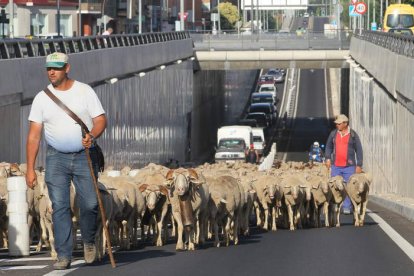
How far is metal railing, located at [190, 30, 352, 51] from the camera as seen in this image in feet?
272

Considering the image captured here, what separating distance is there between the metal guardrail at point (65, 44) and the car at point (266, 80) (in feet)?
250

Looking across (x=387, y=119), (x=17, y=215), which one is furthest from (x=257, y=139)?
(x=17, y=215)

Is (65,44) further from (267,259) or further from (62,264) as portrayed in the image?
(62,264)

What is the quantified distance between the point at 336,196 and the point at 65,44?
19015mm

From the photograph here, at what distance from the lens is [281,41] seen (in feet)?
274

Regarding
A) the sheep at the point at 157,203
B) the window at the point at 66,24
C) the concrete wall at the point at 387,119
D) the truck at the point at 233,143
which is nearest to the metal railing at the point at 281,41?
the truck at the point at 233,143

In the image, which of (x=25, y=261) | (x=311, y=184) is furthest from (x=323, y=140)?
(x=25, y=261)

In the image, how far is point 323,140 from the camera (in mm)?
102125

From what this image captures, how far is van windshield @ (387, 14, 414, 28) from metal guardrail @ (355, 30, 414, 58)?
80.2 ft

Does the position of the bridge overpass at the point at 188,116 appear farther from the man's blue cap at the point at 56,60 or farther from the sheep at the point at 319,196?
the man's blue cap at the point at 56,60

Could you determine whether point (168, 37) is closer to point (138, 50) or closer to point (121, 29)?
point (138, 50)

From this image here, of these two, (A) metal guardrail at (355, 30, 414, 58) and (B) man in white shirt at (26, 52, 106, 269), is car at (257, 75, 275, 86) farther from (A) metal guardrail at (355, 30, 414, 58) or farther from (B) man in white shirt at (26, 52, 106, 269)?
(B) man in white shirt at (26, 52, 106, 269)

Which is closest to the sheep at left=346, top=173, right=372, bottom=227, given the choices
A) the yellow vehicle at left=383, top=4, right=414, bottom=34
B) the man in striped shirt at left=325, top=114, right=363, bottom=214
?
the man in striped shirt at left=325, top=114, right=363, bottom=214

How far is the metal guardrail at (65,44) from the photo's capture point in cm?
3061
